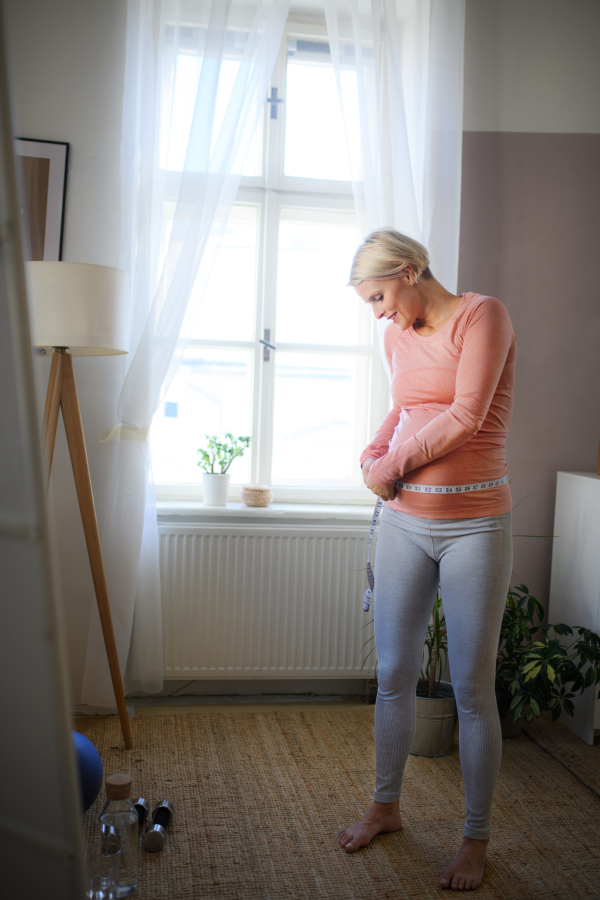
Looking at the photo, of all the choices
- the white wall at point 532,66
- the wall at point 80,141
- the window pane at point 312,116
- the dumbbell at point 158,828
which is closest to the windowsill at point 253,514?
the wall at point 80,141

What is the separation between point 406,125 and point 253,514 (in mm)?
1561

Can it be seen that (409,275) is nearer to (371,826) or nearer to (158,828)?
(371,826)

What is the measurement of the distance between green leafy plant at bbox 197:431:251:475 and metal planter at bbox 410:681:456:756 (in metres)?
1.11

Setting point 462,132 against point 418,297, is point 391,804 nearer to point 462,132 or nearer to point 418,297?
point 418,297

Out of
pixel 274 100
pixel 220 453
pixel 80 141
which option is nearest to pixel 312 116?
pixel 274 100

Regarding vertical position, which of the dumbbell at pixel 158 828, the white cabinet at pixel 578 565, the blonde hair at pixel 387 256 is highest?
the blonde hair at pixel 387 256

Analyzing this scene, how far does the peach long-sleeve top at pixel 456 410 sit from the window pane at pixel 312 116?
4.47ft

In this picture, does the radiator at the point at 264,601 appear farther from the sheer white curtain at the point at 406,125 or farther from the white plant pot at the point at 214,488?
the sheer white curtain at the point at 406,125

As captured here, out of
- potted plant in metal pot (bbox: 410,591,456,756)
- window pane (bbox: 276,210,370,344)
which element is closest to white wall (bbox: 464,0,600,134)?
window pane (bbox: 276,210,370,344)

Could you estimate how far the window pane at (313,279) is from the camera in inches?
107

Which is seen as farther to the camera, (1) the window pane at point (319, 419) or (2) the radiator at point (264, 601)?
(1) the window pane at point (319, 419)

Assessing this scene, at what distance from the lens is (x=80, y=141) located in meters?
2.39

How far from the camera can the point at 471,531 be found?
4.98 feet

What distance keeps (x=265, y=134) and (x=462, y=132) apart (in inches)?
30.6
